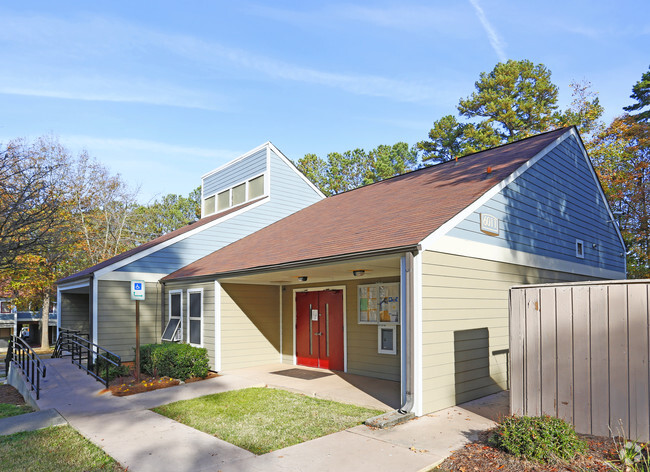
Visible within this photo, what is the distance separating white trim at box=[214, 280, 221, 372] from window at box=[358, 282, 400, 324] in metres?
3.88

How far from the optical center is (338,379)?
11094mm

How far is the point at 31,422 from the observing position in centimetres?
770

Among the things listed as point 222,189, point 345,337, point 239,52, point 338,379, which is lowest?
point 338,379

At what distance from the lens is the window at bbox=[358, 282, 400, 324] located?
35.7 feet

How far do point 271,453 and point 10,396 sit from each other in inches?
361

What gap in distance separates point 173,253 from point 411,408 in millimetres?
10305

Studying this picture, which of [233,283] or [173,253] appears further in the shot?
[173,253]

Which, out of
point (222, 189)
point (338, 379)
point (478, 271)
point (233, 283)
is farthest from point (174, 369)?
point (222, 189)

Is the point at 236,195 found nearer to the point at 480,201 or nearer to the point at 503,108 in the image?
the point at 480,201

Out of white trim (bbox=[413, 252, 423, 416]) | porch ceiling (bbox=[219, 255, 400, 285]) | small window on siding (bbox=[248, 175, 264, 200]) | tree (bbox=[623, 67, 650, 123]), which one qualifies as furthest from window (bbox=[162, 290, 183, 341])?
tree (bbox=[623, 67, 650, 123])

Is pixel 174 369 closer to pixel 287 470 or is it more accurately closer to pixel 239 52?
pixel 287 470

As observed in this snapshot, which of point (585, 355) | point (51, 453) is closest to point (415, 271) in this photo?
point (585, 355)

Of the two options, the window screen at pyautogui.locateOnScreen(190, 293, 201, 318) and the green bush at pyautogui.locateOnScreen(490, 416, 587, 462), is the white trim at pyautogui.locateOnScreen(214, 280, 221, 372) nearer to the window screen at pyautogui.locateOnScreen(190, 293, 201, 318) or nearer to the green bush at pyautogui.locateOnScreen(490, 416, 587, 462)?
the window screen at pyautogui.locateOnScreen(190, 293, 201, 318)

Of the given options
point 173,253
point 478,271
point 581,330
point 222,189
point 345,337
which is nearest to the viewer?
point 581,330
